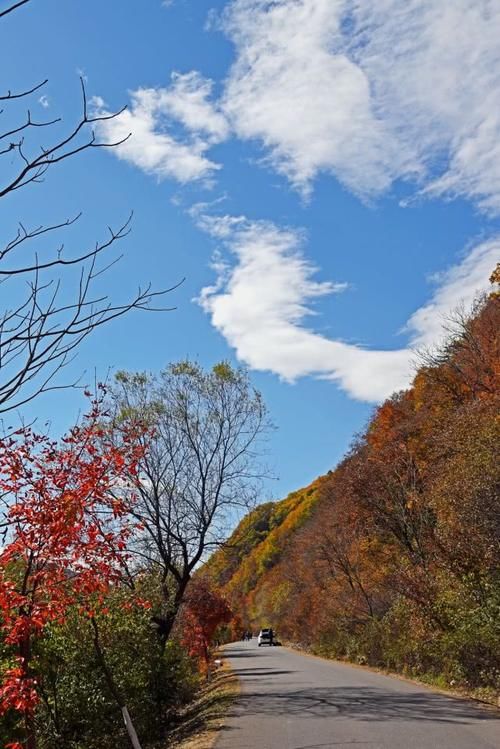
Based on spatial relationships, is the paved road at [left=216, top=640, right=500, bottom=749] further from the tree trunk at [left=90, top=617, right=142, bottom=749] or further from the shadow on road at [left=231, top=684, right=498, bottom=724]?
the tree trunk at [left=90, top=617, right=142, bottom=749]

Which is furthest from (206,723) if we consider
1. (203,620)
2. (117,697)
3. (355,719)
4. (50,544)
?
(203,620)

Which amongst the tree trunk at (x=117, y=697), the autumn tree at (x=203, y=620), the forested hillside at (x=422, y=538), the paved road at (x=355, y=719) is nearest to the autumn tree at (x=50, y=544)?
the tree trunk at (x=117, y=697)

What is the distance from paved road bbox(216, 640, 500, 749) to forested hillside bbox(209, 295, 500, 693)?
1898mm

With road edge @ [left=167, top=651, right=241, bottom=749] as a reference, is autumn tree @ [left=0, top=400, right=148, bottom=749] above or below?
above

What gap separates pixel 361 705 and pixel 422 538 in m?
9.44

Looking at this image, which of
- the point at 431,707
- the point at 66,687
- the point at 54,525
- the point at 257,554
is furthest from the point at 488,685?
the point at 257,554

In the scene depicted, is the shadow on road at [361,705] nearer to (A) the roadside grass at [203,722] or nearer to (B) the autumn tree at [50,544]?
(A) the roadside grass at [203,722]

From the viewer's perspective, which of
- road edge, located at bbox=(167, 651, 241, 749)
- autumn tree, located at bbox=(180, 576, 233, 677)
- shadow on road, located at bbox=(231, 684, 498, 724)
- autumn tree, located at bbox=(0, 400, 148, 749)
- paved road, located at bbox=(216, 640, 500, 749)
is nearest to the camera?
autumn tree, located at bbox=(0, 400, 148, 749)

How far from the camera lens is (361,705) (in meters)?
15.9

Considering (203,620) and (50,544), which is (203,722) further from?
(203,620)

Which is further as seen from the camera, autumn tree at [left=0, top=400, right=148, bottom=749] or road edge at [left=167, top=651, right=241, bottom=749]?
road edge at [left=167, top=651, right=241, bottom=749]

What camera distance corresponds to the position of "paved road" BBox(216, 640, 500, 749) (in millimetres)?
11133

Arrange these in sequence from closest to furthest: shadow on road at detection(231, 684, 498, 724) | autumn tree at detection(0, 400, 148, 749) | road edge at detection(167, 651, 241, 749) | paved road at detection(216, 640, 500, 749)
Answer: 1. autumn tree at detection(0, 400, 148, 749)
2. paved road at detection(216, 640, 500, 749)
3. road edge at detection(167, 651, 241, 749)
4. shadow on road at detection(231, 684, 498, 724)

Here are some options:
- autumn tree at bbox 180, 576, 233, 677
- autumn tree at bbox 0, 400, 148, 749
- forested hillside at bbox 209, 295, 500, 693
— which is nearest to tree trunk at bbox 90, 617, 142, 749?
autumn tree at bbox 0, 400, 148, 749
